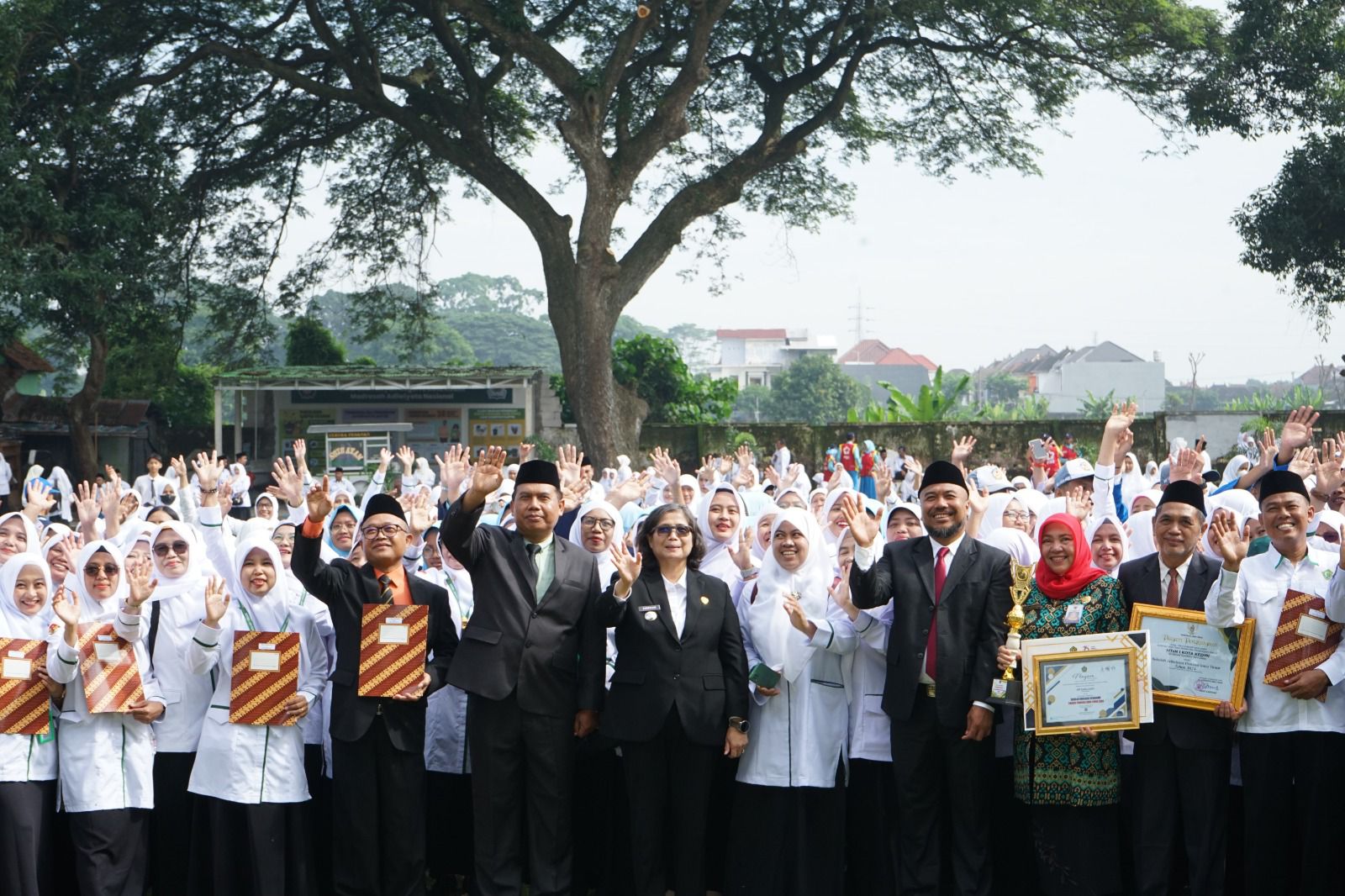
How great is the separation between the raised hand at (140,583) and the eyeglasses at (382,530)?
87cm

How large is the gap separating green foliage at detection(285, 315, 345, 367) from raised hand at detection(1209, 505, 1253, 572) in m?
29.1

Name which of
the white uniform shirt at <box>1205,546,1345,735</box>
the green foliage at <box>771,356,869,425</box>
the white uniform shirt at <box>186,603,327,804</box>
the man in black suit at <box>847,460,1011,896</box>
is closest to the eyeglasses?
the white uniform shirt at <box>186,603,327,804</box>

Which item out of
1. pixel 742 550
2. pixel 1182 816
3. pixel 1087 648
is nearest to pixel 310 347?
pixel 742 550

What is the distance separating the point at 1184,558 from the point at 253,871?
4.01m

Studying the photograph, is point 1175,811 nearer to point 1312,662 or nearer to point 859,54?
point 1312,662

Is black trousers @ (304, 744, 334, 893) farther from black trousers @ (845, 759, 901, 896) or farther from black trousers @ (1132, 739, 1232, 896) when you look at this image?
black trousers @ (1132, 739, 1232, 896)

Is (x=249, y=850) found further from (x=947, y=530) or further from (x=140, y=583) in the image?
(x=947, y=530)

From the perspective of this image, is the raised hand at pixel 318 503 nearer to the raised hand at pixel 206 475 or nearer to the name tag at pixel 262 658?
the name tag at pixel 262 658

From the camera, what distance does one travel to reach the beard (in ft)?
17.6

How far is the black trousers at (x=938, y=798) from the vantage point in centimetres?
521

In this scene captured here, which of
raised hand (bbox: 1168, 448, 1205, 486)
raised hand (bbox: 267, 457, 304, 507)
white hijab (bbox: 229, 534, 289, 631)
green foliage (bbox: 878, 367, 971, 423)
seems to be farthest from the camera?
green foliage (bbox: 878, 367, 971, 423)

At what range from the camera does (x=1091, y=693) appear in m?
4.96

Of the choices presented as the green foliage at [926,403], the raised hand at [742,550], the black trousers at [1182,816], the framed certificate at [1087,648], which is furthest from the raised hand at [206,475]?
the green foliage at [926,403]

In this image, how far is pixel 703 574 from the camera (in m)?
5.57
